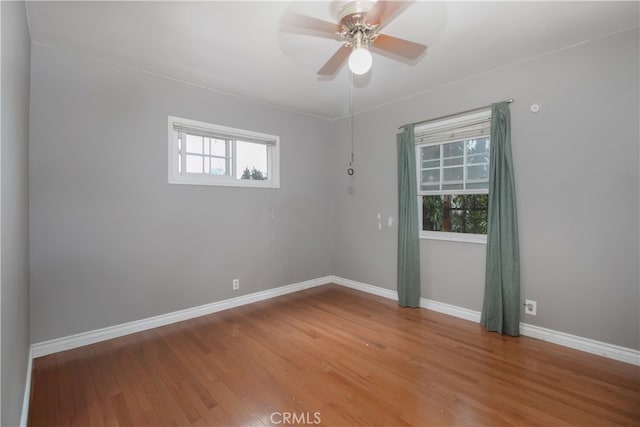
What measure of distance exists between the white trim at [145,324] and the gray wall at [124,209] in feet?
0.18

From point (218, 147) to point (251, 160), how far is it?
44 centimetres

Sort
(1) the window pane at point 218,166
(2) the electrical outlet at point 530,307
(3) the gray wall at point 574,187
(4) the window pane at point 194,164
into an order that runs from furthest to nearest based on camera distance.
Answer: (1) the window pane at point 218,166 < (4) the window pane at point 194,164 < (2) the electrical outlet at point 530,307 < (3) the gray wall at point 574,187

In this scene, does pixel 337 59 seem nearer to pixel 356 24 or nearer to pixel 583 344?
pixel 356 24

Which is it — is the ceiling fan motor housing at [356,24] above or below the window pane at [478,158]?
above

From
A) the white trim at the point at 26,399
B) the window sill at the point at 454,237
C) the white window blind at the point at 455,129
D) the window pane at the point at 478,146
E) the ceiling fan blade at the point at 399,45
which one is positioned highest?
the ceiling fan blade at the point at 399,45

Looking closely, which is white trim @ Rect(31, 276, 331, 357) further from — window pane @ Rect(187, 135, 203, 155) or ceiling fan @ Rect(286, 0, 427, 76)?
ceiling fan @ Rect(286, 0, 427, 76)

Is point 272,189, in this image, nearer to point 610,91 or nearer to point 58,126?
point 58,126

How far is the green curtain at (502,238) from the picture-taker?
2752 millimetres

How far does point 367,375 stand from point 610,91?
2.89m

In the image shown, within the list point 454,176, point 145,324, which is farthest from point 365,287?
point 145,324

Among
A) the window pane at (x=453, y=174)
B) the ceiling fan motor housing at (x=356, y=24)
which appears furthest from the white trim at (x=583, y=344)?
the ceiling fan motor housing at (x=356, y=24)

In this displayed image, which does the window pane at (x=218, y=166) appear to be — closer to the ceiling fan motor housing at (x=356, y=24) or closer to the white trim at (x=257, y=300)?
the white trim at (x=257, y=300)

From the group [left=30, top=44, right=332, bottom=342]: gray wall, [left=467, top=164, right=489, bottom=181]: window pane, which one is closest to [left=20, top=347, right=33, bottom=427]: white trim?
[left=30, top=44, right=332, bottom=342]: gray wall

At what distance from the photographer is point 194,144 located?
329 cm
